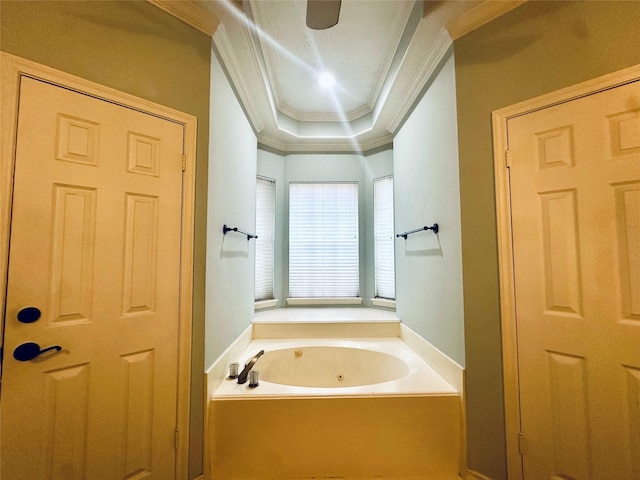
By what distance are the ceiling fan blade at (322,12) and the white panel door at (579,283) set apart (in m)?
1.03

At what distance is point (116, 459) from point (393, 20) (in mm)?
2862

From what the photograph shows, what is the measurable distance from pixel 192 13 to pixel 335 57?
108cm

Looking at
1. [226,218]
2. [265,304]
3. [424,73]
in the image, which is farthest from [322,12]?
[265,304]

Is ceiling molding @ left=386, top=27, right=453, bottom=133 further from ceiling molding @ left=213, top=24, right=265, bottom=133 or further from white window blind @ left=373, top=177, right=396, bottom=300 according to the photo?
ceiling molding @ left=213, top=24, right=265, bottom=133

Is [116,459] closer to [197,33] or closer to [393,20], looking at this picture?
[197,33]

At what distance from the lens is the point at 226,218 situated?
1744mm

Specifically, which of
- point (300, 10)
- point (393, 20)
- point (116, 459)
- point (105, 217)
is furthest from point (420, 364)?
point (300, 10)

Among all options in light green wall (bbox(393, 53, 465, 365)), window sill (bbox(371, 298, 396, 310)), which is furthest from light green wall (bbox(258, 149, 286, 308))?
light green wall (bbox(393, 53, 465, 365))

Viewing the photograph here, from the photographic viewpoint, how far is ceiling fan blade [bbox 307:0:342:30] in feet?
3.21

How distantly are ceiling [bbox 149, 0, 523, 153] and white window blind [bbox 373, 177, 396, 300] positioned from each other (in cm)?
50

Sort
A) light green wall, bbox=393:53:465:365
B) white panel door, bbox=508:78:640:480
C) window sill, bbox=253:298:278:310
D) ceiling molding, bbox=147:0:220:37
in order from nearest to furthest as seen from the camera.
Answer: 1. white panel door, bbox=508:78:640:480
2. ceiling molding, bbox=147:0:220:37
3. light green wall, bbox=393:53:465:365
4. window sill, bbox=253:298:278:310

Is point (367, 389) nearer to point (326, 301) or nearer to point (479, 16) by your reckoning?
point (326, 301)

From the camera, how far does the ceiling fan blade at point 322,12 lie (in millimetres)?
979

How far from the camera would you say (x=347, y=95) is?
101 inches
